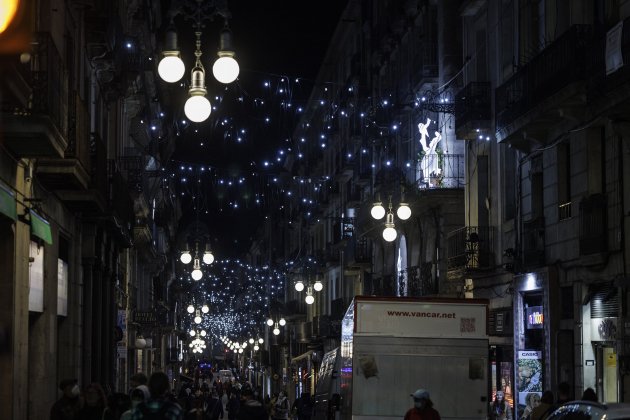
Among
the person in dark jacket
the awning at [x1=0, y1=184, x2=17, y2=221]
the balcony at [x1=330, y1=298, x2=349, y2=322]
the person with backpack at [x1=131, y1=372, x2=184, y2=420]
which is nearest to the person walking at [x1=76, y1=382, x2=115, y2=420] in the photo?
the awning at [x1=0, y1=184, x2=17, y2=221]

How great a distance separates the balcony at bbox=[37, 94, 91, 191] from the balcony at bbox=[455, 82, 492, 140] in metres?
11.5

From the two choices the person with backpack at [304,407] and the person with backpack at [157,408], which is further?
the person with backpack at [304,407]

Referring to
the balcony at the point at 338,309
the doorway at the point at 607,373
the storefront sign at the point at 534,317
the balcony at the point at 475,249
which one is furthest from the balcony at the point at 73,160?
the balcony at the point at 338,309

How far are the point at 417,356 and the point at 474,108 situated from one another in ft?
38.7

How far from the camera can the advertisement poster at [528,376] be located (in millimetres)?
25266

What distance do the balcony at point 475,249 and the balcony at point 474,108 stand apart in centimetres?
238

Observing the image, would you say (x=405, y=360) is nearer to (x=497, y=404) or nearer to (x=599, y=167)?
(x=599, y=167)

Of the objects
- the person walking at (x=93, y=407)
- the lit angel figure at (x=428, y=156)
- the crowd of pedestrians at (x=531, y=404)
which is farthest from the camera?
the lit angel figure at (x=428, y=156)

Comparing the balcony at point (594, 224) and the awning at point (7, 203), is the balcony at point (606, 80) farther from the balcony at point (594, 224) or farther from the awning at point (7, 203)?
the awning at point (7, 203)

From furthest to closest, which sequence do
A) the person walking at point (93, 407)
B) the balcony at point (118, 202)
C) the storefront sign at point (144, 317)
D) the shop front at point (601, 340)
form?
the storefront sign at point (144, 317), the balcony at point (118, 202), the shop front at point (601, 340), the person walking at point (93, 407)

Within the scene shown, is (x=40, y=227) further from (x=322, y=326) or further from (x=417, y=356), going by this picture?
(x=322, y=326)

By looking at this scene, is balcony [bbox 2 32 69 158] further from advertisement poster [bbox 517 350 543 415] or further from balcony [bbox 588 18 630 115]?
advertisement poster [bbox 517 350 543 415]

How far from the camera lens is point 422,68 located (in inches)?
1398

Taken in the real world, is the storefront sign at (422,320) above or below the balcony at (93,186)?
below
